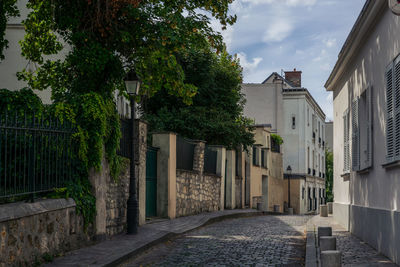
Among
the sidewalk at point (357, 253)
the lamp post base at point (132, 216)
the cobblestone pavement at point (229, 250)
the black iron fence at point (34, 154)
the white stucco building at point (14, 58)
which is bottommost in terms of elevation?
the cobblestone pavement at point (229, 250)

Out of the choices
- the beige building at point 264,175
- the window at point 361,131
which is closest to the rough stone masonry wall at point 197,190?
the beige building at point 264,175

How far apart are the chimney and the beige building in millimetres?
11416

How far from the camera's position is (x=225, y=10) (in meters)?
15.4

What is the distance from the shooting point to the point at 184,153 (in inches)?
746

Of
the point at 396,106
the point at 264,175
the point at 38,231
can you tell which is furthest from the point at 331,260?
the point at 264,175

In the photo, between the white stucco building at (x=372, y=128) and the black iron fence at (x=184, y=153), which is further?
the black iron fence at (x=184, y=153)

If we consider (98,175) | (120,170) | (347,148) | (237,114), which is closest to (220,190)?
(237,114)

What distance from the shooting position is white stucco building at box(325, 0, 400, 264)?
838 cm

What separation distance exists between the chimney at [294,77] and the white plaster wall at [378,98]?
3560cm

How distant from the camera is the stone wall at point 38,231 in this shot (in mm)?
6961

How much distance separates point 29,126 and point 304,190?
128ft

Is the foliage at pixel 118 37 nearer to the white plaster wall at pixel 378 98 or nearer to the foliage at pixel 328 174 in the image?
the white plaster wall at pixel 378 98

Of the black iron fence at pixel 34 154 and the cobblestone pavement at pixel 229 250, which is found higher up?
the black iron fence at pixel 34 154

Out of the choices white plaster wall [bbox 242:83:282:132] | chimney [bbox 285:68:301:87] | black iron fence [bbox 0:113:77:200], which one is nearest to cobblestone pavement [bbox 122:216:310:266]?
black iron fence [bbox 0:113:77:200]
